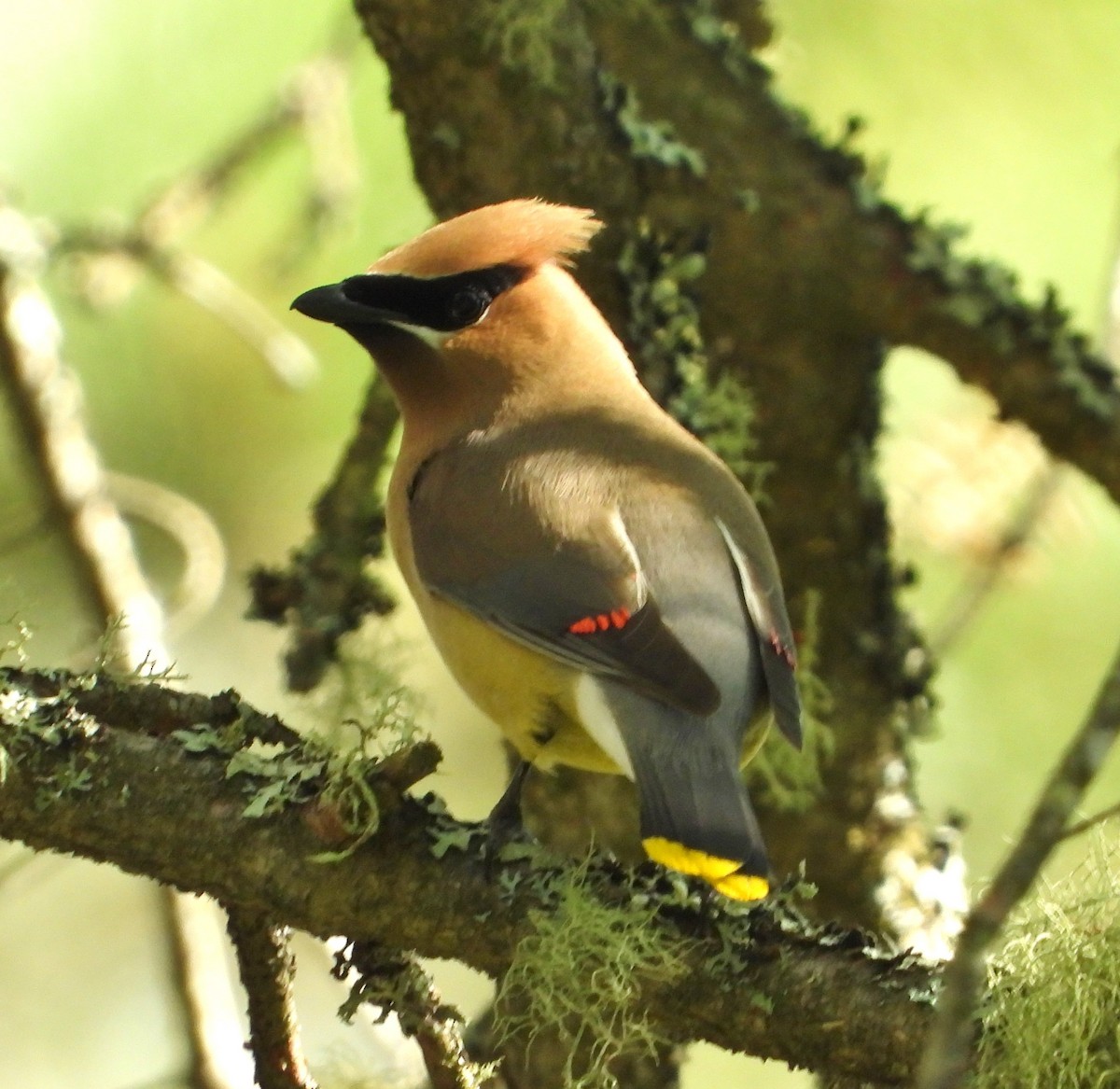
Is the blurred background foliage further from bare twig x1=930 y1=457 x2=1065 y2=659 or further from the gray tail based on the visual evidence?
the gray tail

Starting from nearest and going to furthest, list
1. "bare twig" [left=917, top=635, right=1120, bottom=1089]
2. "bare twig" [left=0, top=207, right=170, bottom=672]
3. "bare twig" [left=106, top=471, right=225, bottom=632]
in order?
1. "bare twig" [left=917, top=635, right=1120, bottom=1089]
2. "bare twig" [left=0, top=207, right=170, bottom=672]
3. "bare twig" [left=106, top=471, right=225, bottom=632]

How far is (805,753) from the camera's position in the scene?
351 cm

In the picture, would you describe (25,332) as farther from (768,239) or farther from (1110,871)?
(1110,871)

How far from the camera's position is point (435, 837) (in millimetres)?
2574

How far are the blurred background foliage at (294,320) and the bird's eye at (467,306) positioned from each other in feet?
4.50

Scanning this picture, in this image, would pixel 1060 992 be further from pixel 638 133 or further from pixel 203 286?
pixel 203 286

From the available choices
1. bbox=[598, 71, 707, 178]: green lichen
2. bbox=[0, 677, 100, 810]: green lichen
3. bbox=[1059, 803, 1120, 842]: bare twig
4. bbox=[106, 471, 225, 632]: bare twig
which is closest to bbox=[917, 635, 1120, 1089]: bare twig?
bbox=[1059, 803, 1120, 842]: bare twig

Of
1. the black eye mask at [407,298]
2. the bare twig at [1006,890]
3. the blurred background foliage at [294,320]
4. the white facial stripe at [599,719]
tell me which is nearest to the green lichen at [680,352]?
the black eye mask at [407,298]

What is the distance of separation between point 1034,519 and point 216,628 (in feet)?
8.77

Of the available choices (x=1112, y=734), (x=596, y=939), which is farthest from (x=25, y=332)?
(x=1112, y=734)

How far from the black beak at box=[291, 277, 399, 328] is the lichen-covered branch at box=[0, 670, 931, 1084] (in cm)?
97

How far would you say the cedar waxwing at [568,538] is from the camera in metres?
2.74

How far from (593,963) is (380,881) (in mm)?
311

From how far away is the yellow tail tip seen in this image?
2479 mm
